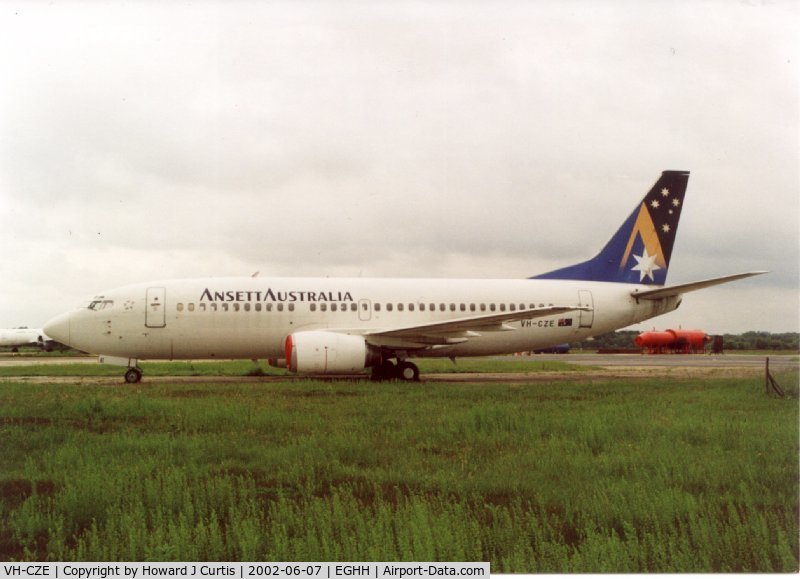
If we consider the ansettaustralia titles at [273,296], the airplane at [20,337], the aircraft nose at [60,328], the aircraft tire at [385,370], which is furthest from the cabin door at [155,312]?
the airplane at [20,337]

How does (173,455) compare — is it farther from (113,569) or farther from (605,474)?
(605,474)

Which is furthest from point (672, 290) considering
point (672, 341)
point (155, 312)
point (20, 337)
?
point (20, 337)

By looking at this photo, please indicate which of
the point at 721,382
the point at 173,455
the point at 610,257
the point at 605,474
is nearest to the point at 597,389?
the point at 721,382

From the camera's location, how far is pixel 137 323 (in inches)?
778

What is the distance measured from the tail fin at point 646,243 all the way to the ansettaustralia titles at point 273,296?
7.27 m

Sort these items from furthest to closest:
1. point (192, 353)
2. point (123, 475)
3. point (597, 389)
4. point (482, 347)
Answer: point (482, 347) < point (192, 353) < point (597, 389) < point (123, 475)

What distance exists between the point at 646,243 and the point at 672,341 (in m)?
39.7

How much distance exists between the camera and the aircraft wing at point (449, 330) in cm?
1948

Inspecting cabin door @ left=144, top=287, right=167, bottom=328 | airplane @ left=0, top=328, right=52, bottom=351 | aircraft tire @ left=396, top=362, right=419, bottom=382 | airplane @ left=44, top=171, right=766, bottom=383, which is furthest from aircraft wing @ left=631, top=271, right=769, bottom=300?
airplane @ left=0, top=328, right=52, bottom=351

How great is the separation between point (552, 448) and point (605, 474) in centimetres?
132

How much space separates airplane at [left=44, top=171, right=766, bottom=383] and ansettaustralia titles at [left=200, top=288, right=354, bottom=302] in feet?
0.10

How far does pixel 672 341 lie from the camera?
2343 inches

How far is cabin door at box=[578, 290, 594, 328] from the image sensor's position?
22.6m

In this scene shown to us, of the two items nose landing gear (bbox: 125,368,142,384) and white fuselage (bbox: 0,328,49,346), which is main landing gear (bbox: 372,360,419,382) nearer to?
nose landing gear (bbox: 125,368,142,384)
